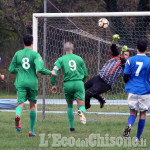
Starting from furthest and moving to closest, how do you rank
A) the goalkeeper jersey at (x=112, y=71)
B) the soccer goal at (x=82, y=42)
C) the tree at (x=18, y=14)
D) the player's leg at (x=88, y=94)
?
the tree at (x=18, y=14)
the soccer goal at (x=82, y=42)
the goalkeeper jersey at (x=112, y=71)
the player's leg at (x=88, y=94)

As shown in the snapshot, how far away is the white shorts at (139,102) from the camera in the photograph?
7500 mm

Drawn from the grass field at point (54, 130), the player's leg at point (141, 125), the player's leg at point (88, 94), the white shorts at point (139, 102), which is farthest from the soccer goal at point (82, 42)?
the player's leg at point (141, 125)

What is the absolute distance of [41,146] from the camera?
7066 millimetres

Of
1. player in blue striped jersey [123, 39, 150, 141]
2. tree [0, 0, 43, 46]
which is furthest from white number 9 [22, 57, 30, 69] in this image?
tree [0, 0, 43, 46]

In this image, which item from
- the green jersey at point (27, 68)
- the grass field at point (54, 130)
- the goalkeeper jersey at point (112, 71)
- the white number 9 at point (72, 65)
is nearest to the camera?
the grass field at point (54, 130)

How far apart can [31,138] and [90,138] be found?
1.10 m

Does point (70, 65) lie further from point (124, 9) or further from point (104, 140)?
point (124, 9)

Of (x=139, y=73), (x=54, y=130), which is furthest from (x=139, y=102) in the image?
(x=54, y=130)

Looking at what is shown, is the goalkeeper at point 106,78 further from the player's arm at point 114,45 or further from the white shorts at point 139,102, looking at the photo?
the white shorts at point 139,102

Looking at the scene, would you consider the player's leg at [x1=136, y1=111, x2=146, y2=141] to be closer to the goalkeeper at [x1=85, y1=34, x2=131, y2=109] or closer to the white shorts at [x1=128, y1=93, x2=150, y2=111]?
the white shorts at [x1=128, y1=93, x2=150, y2=111]

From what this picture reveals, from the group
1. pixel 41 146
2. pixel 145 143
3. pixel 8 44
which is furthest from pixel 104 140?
pixel 8 44

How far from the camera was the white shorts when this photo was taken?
7.50m

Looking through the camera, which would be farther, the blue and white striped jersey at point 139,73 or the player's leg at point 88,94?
the player's leg at point 88,94

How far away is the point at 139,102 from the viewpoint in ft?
24.6
